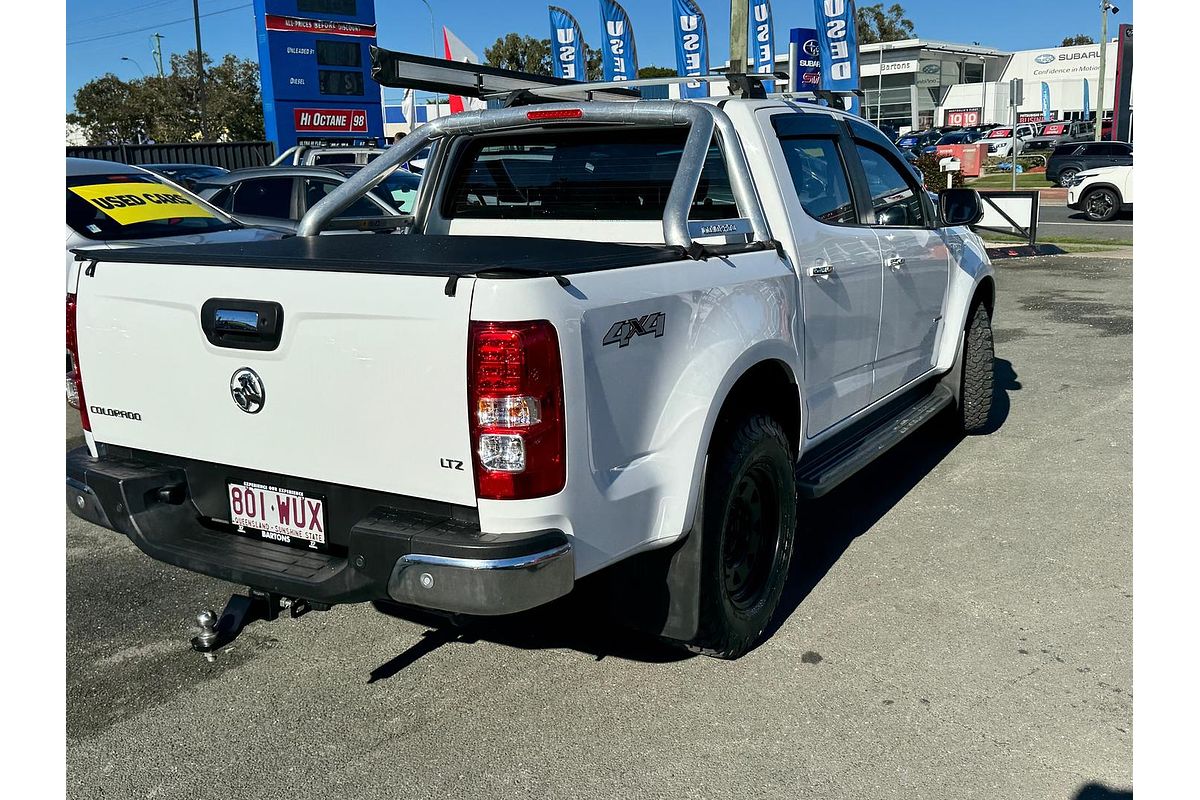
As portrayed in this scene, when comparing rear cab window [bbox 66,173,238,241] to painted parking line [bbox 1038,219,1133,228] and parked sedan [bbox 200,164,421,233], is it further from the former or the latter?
painted parking line [bbox 1038,219,1133,228]

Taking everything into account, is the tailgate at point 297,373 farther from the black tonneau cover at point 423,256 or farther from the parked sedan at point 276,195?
the parked sedan at point 276,195

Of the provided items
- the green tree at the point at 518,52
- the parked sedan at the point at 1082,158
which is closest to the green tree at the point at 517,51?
the green tree at the point at 518,52

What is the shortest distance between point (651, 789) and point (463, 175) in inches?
112

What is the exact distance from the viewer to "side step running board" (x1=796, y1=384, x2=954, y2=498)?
4086 millimetres

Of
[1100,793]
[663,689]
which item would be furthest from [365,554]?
[1100,793]

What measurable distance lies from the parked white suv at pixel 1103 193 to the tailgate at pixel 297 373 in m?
23.6

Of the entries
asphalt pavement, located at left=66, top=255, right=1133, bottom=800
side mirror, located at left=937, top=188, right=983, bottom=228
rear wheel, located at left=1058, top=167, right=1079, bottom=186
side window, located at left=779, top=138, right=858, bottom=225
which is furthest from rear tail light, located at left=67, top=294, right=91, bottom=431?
rear wheel, located at left=1058, top=167, right=1079, bottom=186

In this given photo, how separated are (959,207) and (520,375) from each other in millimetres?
3667

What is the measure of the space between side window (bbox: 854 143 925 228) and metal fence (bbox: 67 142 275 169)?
21431 mm

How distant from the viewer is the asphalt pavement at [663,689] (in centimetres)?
300

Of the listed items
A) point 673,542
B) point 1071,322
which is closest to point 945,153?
point 1071,322

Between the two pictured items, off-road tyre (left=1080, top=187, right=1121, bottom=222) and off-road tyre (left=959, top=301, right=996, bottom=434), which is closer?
off-road tyre (left=959, top=301, right=996, bottom=434)

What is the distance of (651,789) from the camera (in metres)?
2.94

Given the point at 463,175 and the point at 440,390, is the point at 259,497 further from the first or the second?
the point at 463,175
